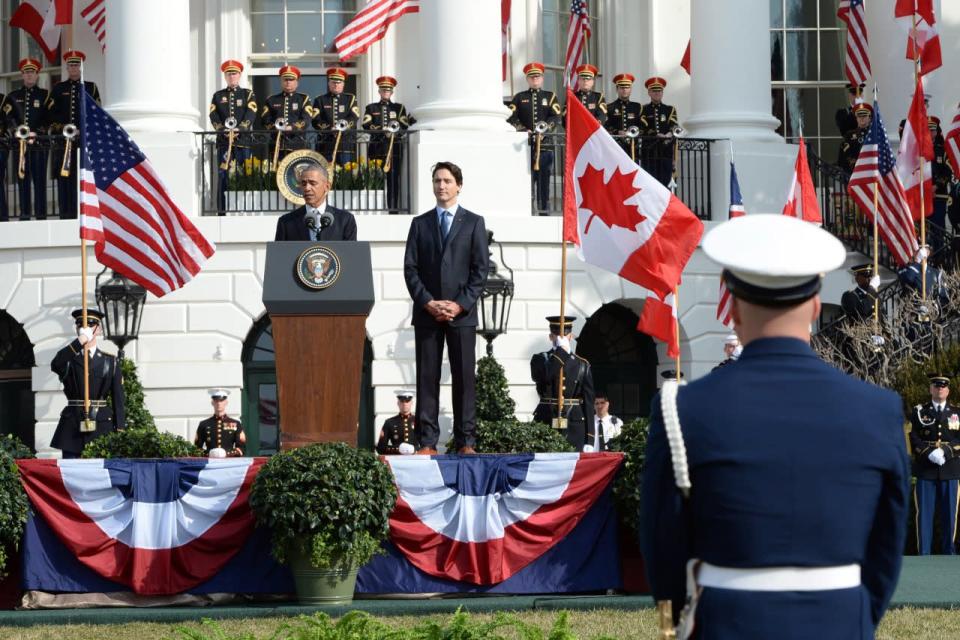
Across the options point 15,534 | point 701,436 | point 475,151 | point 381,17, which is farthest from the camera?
point 381,17

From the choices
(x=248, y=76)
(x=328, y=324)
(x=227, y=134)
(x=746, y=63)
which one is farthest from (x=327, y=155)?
(x=328, y=324)

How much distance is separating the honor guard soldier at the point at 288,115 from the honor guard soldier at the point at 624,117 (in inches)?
148

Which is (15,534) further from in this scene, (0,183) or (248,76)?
(248,76)

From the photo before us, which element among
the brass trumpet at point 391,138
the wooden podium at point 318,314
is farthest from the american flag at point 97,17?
the wooden podium at point 318,314

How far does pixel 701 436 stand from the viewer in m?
4.63

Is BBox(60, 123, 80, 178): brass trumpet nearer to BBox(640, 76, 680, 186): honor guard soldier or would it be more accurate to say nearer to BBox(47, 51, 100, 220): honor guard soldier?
BBox(47, 51, 100, 220): honor guard soldier

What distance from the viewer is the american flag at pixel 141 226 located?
49.8 ft

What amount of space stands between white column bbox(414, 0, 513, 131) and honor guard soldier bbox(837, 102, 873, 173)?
4659mm

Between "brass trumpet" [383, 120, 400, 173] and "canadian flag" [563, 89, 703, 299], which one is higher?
"brass trumpet" [383, 120, 400, 173]

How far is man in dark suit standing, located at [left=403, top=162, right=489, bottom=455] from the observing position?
42.2 feet

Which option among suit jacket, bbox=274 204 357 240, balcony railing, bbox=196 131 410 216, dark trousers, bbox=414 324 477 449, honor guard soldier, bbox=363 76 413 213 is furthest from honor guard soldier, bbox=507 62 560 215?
suit jacket, bbox=274 204 357 240

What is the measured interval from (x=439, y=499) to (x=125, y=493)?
78.6 inches

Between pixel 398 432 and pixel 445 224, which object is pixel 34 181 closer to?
pixel 398 432

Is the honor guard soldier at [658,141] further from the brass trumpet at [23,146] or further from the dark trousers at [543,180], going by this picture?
the brass trumpet at [23,146]
